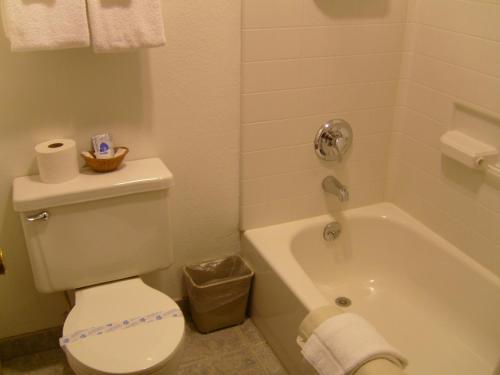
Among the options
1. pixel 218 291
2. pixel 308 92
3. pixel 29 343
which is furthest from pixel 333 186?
pixel 29 343

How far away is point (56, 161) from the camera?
5.18 ft

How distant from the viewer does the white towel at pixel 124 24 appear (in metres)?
1.41

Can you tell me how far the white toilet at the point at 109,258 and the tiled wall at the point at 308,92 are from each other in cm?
44

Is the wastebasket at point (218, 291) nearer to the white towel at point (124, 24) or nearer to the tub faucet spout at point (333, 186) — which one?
the tub faucet spout at point (333, 186)

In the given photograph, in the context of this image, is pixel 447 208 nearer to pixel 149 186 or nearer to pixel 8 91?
pixel 149 186

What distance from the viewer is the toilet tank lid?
1538 mm

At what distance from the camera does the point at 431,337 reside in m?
1.93

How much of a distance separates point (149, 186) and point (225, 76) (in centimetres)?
49

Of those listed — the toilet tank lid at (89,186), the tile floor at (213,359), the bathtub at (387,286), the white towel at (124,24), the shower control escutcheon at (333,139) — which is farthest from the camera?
the shower control escutcheon at (333,139)

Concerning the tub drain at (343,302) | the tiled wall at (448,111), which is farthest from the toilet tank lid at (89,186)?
the tiled wall at (448,111)

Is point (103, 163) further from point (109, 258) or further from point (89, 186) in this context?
point (109, 258)

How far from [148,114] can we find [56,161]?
1.19 ft

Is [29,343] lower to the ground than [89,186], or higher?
lower

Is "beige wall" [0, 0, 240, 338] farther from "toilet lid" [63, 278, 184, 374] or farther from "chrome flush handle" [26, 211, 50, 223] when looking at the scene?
"toilet lid" [63, 278, 184, 374]
